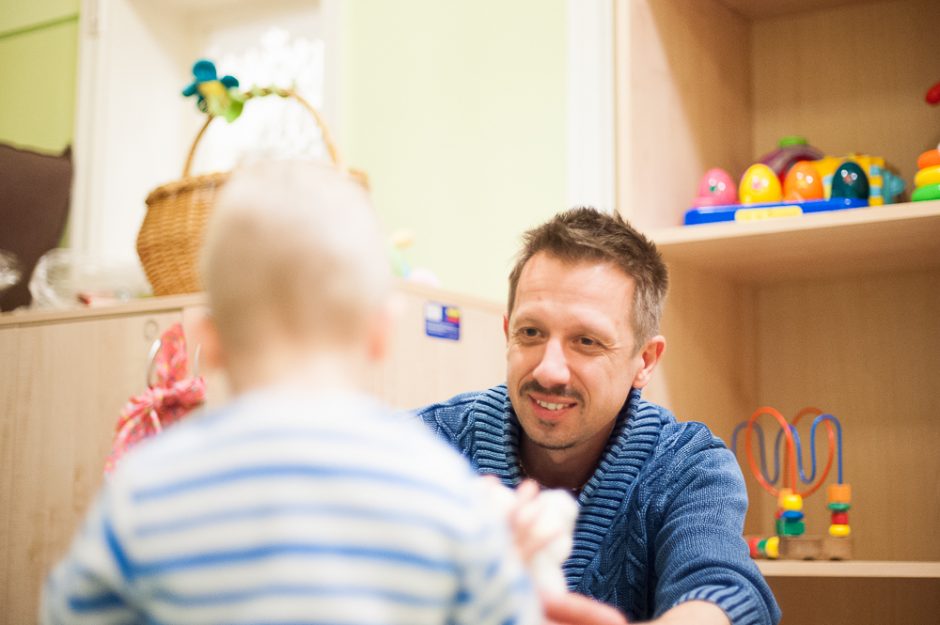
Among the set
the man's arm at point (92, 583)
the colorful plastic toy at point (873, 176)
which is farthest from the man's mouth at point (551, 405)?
the man's arm at point (92, 583)

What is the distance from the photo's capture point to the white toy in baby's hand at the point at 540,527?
0.72m

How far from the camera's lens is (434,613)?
0.60 meters

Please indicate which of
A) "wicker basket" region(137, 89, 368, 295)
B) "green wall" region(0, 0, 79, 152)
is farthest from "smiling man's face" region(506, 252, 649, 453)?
"green wall" region(0, 0, 79, 152)

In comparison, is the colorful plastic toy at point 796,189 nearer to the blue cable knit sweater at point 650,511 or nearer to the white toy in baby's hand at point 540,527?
the blue cable knit sweater at point 650,511

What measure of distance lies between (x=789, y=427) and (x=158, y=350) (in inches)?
40.6

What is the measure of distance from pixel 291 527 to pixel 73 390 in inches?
60.9

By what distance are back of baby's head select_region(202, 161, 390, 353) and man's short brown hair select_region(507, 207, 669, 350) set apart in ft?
2.90

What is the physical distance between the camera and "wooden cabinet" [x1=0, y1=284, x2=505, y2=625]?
192 centimetres

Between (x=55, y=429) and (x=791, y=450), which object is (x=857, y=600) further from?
(x=55, y=429)

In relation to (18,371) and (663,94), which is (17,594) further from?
(663,94)

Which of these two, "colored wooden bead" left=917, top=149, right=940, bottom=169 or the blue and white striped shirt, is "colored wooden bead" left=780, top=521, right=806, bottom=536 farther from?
the blue and white striped shirt

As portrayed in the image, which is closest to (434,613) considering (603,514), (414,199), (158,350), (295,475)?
(295,475)

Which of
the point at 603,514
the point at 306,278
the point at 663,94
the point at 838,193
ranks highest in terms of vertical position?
the point at 663,94

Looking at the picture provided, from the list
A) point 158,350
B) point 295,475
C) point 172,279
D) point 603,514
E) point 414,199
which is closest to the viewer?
point 295,475
